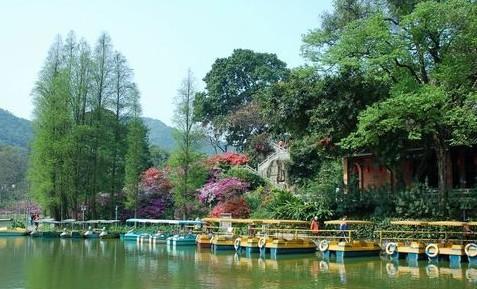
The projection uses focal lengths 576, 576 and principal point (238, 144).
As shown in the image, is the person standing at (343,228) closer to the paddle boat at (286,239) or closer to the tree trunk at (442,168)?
the paddle boat at (286,239)

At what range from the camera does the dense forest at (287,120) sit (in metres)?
24.7

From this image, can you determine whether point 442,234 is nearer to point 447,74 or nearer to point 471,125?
point 471,125

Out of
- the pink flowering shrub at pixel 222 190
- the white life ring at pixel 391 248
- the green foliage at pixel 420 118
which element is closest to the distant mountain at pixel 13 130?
the pink flowering shrub at pixel 222 190

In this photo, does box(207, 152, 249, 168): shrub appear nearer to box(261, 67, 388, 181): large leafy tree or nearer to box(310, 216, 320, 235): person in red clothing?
box(261, 67, 388, 181): large leafy tree

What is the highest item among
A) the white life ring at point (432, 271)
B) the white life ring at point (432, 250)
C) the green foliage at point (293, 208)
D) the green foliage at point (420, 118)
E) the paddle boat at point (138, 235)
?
the green foliage at point (420, 118)

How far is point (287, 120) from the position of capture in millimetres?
29969

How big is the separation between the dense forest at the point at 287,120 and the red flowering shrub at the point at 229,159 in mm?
176

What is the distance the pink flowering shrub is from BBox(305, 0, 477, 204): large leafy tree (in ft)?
50.7

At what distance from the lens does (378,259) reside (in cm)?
2430

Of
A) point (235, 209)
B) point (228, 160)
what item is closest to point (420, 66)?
A: point (235, 209)

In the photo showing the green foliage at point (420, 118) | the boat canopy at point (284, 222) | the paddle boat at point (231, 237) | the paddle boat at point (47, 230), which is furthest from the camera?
the paddle boat at point (47, 230)

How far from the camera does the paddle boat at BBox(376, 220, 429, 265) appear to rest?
77.4ft

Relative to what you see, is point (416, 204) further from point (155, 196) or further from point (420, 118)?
point (155, 196)

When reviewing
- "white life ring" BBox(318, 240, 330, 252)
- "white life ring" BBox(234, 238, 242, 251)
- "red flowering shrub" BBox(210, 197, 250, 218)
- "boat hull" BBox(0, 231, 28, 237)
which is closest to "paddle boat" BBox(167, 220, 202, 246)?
"red flowering shrub" BBox(210, 197, 250, 218)
